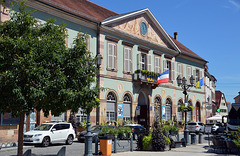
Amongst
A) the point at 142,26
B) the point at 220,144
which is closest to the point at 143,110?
the point at 142,26

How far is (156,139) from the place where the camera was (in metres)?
16.4

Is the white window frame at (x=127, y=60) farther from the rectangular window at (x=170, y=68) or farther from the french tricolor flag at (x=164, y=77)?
the rectangular window at (x=170, y=68)

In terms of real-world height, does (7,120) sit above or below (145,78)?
below

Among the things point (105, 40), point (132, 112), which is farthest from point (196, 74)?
point (105, 40)

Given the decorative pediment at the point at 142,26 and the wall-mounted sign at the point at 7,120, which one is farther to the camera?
the decorative pediment at the point at 142,26

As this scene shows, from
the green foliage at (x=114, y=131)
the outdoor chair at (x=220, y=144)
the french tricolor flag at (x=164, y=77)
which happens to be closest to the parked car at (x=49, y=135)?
the green foliage at (x=114, y=131)

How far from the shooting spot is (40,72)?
996 cm

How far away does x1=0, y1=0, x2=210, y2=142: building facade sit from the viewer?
2498cm

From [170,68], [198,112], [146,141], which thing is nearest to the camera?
[146,141]

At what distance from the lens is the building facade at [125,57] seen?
25.0 metres

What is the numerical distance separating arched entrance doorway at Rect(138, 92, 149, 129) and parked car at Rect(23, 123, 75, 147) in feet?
40.4

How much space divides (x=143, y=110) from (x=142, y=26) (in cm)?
869

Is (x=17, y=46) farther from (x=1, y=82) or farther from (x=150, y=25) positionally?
(x=150, y=25)

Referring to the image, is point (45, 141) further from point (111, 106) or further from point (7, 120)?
point (111, 106)
